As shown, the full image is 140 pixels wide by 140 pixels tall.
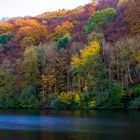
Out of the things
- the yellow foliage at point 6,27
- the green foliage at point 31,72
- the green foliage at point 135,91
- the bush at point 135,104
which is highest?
the yellow foliage at point 6,27

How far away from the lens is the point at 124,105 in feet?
251

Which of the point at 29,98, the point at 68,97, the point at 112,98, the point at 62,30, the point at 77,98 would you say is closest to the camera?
the point at 112,98

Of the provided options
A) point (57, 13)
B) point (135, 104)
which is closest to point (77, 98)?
point (135, 104)

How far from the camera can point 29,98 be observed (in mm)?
88375

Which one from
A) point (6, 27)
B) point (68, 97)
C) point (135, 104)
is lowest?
point (135, 104)

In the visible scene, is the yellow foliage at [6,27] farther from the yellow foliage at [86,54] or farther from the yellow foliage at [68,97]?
the yellow foliage at [68,97]

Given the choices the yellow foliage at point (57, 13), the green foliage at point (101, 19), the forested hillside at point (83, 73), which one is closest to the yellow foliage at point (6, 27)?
the yellow foliage at point (57, 13)

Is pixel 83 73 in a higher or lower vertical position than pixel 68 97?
higher

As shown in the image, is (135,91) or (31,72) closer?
(135,91)

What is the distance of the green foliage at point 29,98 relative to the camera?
88.7 metres

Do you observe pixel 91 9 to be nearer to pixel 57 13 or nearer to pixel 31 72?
pixel 57 13

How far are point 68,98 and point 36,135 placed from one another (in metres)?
45.8

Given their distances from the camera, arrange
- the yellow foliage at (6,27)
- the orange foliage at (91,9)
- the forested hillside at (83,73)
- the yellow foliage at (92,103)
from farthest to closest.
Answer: the yellow foliage at (6,27) → the orange foliage at (91,9) → the yellow foliage at (92,103) → the forested hillside at (83,73)

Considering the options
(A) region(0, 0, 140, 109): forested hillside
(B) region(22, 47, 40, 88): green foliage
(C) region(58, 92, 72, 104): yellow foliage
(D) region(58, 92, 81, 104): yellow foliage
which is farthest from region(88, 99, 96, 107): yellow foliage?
(B) region(22, 47, 40, 88): green foliage
